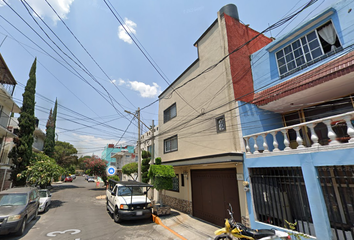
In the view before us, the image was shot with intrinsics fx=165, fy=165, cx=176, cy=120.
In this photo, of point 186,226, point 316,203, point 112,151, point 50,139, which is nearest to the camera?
point 316,203

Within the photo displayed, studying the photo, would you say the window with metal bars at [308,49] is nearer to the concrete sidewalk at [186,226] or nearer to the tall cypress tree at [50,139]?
the concrete sidewalk at [186,226]

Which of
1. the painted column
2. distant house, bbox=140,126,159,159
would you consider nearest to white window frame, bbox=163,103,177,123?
distant house, bbox=140,126,159,159

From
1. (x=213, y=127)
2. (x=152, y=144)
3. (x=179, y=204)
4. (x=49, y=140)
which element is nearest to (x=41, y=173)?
(x=152, y=144)

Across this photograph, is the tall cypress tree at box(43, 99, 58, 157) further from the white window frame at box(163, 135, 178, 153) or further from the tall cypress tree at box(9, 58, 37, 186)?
the white window frame at box(163, 135, 178, 153)

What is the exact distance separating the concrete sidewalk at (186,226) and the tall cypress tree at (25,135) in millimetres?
13875

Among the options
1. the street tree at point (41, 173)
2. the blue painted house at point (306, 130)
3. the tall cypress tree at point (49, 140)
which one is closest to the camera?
the blue painted house at point (306, 130)

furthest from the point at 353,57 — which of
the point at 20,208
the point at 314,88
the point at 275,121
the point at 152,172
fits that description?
the point at 20,208

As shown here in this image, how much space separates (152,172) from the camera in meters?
9.07

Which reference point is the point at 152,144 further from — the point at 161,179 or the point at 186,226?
the point at 186,226

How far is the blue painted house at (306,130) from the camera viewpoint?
4.55 m

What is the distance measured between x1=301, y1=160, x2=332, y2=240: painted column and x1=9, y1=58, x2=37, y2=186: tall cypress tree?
64.8ft

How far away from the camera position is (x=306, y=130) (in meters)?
6.79

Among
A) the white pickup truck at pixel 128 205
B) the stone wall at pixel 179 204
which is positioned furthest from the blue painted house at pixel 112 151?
the white pickup truck at pixel 128 205

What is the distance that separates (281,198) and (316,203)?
120cm
